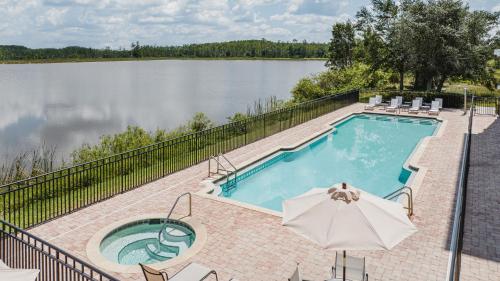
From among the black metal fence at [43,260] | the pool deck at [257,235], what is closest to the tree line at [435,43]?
the pool deck at [257,235]

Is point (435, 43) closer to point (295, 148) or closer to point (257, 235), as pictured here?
point (295, 148)

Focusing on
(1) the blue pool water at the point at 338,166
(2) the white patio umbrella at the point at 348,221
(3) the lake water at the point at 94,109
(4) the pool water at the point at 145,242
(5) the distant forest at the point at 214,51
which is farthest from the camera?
(5) the distant forest at the point at 214,51

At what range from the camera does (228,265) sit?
23.3 feet

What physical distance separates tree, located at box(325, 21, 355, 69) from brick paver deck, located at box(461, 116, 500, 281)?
43205 millimetres

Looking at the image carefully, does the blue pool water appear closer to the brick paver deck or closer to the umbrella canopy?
the brick paver deck

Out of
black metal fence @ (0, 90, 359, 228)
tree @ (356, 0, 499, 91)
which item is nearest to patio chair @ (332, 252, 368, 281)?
black metal fence @ (0, 90, 359, 228)

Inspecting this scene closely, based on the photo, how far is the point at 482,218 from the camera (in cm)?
907

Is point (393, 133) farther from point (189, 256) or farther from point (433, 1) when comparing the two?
point (189, 256)

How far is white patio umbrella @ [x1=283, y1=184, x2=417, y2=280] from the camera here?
5.15 meters

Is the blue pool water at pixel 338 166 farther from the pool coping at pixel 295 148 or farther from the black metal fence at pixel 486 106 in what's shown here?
the black metal fence at pixel 486 106

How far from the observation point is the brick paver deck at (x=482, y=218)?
7.01m

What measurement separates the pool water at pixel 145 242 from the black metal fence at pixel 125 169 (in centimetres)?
181

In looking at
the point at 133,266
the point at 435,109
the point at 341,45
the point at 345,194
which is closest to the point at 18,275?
the point at 133,266

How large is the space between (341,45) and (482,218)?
168ft
